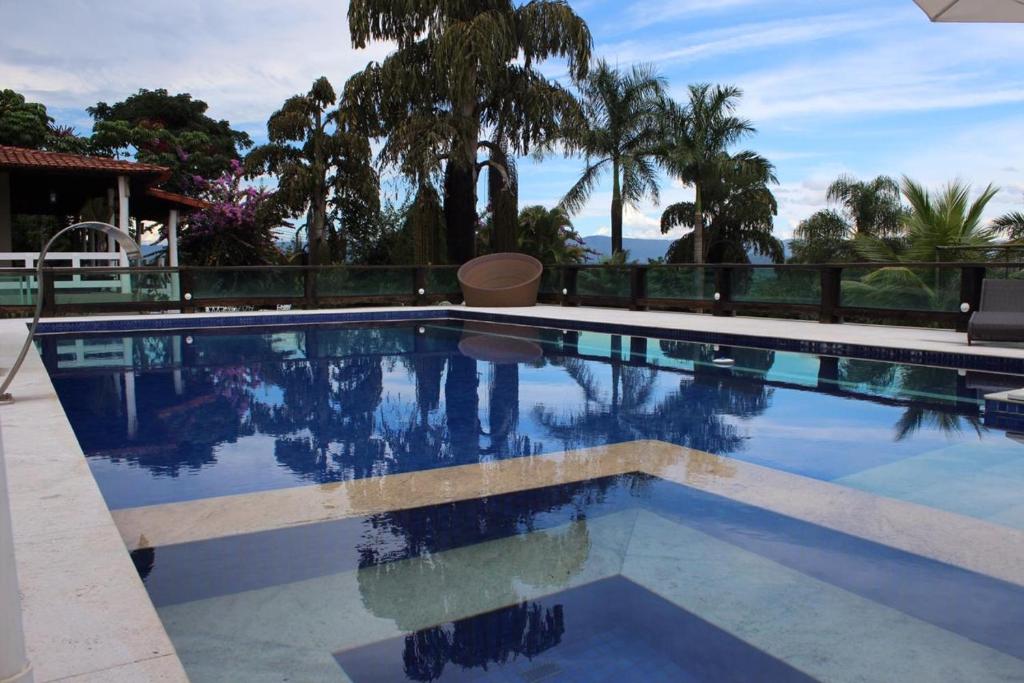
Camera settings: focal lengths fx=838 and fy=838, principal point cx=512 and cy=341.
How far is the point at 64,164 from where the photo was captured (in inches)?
666

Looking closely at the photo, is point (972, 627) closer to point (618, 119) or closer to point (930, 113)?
point (930, 113)

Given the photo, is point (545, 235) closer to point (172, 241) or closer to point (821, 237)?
point (821, 237)

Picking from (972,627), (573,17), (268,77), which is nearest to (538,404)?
(972,627)

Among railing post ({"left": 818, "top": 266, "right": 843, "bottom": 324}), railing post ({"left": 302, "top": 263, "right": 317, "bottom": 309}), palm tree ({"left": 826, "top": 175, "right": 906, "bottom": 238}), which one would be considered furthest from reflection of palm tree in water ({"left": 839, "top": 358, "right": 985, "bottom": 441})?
palm tree ({"left": 826, "top": 175, "right": 906, "bottom": 238})

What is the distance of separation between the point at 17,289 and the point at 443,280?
7.77 m

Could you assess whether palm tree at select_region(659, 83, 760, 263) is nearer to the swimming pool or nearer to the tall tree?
the tall tree

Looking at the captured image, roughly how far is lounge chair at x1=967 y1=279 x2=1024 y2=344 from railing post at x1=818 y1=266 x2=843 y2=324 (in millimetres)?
2330

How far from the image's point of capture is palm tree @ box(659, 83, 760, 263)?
25.2m

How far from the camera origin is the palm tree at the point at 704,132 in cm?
2522

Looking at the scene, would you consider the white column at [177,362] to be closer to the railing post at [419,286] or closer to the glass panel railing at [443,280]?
the railing post at [419,286]

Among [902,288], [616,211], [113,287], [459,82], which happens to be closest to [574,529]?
[902,288]

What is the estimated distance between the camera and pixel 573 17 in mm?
18672

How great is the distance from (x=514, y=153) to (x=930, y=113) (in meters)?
9.92

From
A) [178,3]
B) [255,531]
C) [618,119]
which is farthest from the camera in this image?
[618,119]
